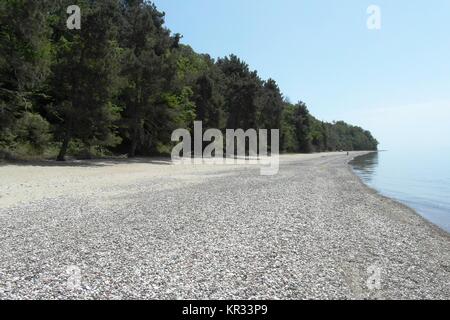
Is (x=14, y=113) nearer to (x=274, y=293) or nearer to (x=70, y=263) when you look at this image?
(x=70, y=263)

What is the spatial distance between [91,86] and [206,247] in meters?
22.4

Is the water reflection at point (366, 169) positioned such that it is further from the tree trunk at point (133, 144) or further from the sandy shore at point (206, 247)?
the sandy shore at point (206, 247)

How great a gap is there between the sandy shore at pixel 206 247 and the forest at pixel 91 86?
1038 cm

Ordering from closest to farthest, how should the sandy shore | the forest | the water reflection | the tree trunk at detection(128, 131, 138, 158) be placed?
the sandy shore
the forest
the tree trunk at detection(128, 131, 138, 158)
the water reflection

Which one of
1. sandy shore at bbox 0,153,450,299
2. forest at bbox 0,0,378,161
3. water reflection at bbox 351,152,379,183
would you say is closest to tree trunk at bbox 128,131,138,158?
forest at bbox 0,0,378,161

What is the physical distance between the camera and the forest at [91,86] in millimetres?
24672

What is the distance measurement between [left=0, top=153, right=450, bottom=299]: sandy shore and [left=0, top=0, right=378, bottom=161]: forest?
34.1 feet

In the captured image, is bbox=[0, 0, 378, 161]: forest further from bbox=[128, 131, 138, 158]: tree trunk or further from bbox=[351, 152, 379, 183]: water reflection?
bbox=[351, 152, 379, 183]: water reflection

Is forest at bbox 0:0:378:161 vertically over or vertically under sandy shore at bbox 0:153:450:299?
over

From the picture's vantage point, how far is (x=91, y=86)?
94.2 feet

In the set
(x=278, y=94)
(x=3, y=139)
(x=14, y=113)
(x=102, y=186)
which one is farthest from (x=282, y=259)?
(x=278, y=94)

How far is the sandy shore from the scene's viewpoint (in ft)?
22.5

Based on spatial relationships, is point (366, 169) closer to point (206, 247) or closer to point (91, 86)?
point (91, 86)

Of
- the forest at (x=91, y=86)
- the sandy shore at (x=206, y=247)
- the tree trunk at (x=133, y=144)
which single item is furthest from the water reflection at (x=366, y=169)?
the sandy shore at (x=206, y=247)
